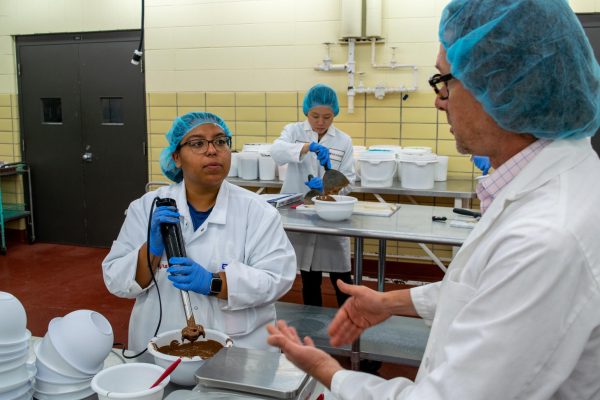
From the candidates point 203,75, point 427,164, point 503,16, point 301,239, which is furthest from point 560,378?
point 203,75

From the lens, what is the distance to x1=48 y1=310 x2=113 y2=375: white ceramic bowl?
1.18m

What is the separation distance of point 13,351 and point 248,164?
340 cm

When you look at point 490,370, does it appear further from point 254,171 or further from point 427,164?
point 254,171

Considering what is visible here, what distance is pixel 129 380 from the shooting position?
1.21 metres

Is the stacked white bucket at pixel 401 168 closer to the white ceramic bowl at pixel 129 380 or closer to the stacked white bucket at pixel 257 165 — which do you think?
the stacked white bucket at pixel 257 165

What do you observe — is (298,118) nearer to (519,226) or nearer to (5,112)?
(5,112)

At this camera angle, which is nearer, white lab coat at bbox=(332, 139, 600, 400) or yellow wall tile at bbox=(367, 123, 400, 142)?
white lab coat at bbox=(332, 139, 600, 400)

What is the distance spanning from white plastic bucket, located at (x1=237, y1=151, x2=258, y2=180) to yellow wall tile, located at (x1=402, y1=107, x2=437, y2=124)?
4.21ft

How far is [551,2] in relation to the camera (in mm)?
862

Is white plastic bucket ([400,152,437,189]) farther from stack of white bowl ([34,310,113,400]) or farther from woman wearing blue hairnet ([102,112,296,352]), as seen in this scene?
stack of white bowl ([34,310,113,400])

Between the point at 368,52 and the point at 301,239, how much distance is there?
189 cm

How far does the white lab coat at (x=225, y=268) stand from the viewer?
1793 mm

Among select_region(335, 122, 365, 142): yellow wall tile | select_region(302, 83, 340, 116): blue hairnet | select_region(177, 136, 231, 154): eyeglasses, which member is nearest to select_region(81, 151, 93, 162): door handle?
select_region(335, 122, 365, 142): yellow wall tile

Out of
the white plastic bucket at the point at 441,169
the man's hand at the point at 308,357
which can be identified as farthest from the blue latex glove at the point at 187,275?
the white plastic bucket at the point at 441,169
